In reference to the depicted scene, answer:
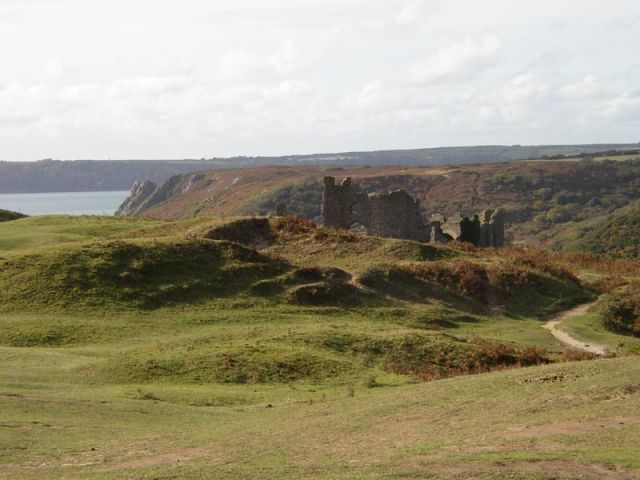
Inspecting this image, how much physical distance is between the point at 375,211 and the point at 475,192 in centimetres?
8354

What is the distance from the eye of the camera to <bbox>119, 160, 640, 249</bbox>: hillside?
397 feet

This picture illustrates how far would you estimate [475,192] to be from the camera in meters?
138

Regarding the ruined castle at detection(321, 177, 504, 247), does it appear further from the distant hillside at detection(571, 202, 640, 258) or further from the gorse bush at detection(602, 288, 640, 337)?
the distant hillside at detection(571, 202, 640, 258)

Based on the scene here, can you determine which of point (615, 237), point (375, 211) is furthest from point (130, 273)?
point (615, 237)

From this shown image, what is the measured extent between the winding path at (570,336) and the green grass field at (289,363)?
2.16ft

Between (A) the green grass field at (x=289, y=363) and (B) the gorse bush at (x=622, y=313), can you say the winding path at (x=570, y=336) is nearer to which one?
(A) the green grass field at (x=289, y=363)

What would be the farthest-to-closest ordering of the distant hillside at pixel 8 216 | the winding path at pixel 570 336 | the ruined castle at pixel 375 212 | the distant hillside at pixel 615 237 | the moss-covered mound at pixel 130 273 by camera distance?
the distant hillside at pixel 615 237 < the distant hillside at pixel 8 216 < the ruined castle at pixel 375 212 < the moss-covered mound at pixel 130 273 < the winding path at pixel 570 336

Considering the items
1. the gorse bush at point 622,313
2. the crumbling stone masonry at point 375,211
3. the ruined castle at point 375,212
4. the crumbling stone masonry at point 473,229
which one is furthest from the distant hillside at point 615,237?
the gorse bush at point 622,313

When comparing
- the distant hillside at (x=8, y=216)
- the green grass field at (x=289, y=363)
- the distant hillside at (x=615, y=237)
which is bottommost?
the distant hillside at (x=615, y=237)

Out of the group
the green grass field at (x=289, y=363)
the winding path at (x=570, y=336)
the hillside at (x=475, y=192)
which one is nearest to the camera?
the green grass field at (x=289, y=363)

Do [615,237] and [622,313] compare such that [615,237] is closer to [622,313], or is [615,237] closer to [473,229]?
[473,229]

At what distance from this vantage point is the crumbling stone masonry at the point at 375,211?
57062 millimetres

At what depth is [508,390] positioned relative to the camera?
19.4 m

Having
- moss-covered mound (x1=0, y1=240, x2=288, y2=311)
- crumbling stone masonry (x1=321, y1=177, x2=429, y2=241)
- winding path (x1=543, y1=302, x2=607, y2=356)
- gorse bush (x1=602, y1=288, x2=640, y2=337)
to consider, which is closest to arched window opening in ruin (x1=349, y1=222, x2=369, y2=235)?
crumbling stone masonry (x1=321, y1=177, x2=429, y2=241)
